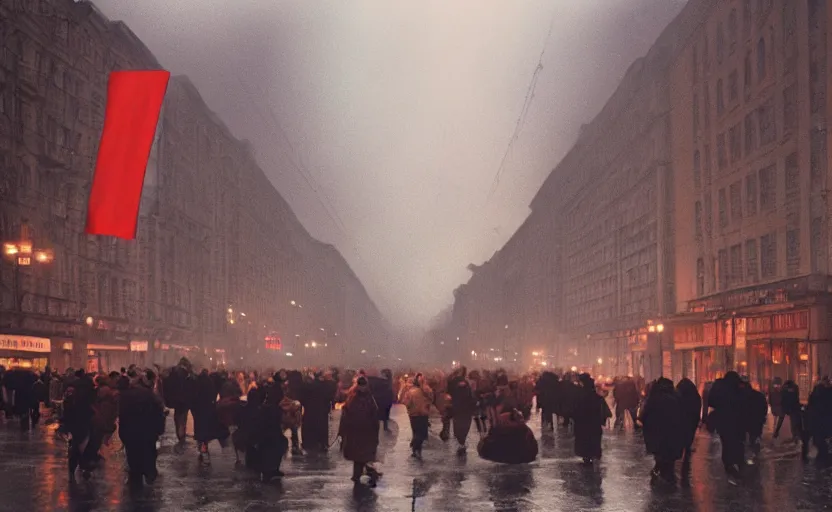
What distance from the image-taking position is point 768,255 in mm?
49062

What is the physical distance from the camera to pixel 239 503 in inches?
601

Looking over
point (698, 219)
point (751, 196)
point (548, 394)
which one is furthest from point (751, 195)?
point (548, 394)

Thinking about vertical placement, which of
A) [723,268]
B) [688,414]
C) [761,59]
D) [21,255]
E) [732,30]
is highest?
[732,30]

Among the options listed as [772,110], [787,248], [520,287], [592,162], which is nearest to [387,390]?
[787,248]

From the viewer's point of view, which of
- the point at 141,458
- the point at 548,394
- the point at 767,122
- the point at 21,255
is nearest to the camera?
the point at 141,458

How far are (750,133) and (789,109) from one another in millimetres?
5731

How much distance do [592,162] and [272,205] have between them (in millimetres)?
57780

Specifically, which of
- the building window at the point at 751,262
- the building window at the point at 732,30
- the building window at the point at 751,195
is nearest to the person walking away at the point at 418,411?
the building window at the point at 751,262

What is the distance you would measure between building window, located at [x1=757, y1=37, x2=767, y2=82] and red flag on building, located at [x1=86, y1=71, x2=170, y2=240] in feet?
104

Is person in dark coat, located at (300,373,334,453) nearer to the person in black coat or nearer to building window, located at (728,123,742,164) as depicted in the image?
the person in black coat

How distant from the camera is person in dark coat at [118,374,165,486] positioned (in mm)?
17219

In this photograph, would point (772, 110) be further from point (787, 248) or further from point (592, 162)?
point (592, 162)

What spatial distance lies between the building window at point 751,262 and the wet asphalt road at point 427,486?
27.9m

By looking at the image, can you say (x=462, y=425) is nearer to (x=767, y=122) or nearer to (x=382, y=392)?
(x=382, y=392)
